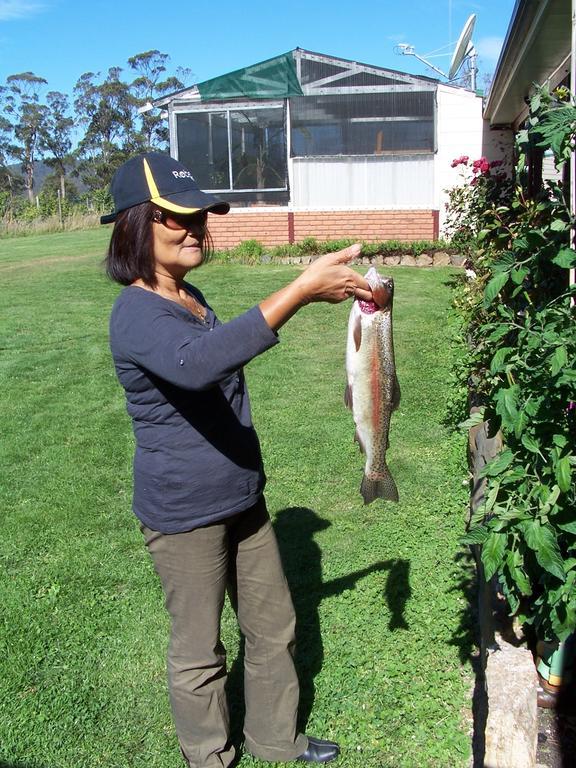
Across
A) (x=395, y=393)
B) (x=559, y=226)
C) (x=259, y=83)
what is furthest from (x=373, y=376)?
(x=259, y=83)

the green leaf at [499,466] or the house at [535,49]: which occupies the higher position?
the house at [535,49]

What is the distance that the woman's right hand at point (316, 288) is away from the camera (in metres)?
2.23

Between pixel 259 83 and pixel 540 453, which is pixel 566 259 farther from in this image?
pixel 259 83

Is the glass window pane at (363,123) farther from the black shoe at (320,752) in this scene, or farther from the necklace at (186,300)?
the black shoe at (320,752)

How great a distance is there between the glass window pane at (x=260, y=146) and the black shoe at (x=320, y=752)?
16126 millimetres

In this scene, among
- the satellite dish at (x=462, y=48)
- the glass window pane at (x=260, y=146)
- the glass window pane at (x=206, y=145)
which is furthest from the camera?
the glass window pane at (x=206, y=145)

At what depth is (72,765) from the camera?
315 centimetres

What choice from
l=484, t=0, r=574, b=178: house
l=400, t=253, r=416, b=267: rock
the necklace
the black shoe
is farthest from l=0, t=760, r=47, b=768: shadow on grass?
l=400, t=253, r=416, b=267: rock

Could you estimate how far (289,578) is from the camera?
14.6 feet

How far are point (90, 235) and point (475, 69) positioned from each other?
55.1 feet

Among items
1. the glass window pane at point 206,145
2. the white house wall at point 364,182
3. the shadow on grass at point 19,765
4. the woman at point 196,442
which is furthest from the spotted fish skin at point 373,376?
the glass window pane at point 206,145

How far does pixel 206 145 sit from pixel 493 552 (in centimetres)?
1721

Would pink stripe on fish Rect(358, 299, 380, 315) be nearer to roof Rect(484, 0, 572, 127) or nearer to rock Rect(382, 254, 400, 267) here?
roof Rect(484, 0, 572, 127)

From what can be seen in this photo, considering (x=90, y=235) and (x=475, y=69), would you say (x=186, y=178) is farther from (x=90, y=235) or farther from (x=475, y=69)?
(x=90, y=235)
